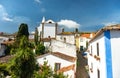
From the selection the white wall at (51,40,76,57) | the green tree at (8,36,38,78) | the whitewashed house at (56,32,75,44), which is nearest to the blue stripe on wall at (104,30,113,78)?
the green tree at (8,36,38,78)

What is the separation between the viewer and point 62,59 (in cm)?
3472

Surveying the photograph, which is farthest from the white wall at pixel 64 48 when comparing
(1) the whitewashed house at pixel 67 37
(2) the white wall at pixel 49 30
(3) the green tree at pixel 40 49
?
(2) the white wall at pixel 49 30

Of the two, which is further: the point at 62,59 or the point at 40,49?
the point at 40,49

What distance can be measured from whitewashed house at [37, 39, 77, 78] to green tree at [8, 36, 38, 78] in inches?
592

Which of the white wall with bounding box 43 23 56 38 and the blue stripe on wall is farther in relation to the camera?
the white wall with bounding box 43 23 56 38

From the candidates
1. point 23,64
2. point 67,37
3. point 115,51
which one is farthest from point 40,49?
point 115,51

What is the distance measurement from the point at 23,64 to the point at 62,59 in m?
21.9

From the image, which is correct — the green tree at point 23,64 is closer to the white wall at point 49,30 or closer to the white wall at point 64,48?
the white wall at point 64,48

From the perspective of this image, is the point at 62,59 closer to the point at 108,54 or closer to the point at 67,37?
the point at 108,54

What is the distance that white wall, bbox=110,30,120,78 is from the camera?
11227 millimetres

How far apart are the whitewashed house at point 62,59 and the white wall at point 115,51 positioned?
16.8m

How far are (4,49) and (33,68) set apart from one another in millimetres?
37647

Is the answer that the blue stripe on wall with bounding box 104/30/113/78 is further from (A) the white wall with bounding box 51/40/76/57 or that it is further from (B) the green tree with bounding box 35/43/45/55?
(B) the green tree with bounding box 35/43/45/55

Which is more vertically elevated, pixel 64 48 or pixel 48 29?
pixel 48 29
